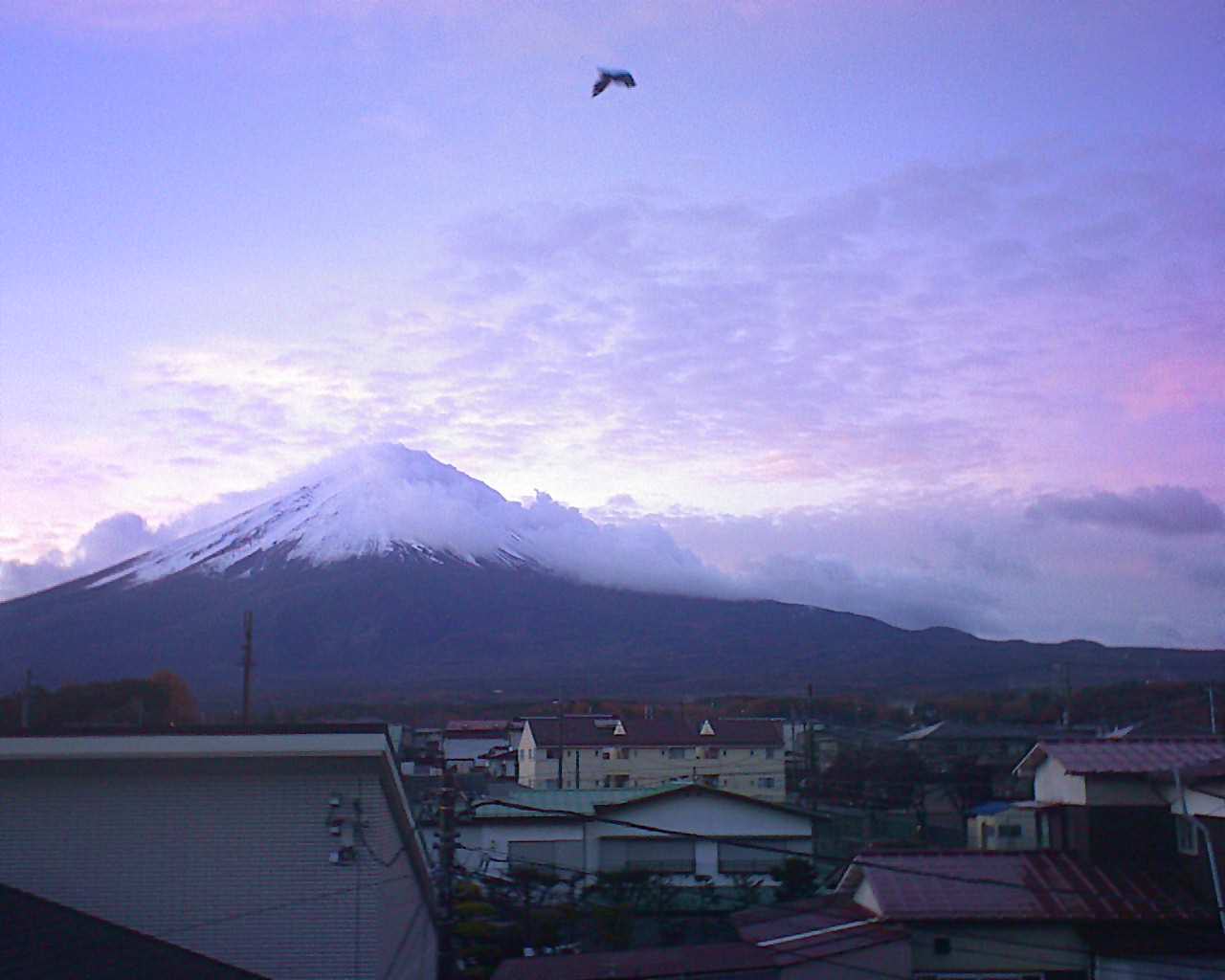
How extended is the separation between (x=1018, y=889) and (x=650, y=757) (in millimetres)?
27253

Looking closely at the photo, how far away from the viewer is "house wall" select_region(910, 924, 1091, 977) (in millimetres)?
13211

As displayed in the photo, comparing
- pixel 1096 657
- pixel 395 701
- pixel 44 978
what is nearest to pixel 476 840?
pixel 44 978

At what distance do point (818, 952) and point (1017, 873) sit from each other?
2783 mm

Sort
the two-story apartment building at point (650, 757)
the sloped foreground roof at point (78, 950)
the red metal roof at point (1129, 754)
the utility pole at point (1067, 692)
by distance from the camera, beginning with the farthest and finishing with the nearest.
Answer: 1. the two-story apartment building at point (650, 757)
2. the utility pole at point (1067, 692)
3. the red metal roof at point (1129, 754)
4. the sloped foreground roof at point (78, 950)

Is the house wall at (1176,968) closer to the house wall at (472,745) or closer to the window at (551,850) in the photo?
the window at (551,850)

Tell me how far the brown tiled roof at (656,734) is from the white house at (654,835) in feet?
38.1

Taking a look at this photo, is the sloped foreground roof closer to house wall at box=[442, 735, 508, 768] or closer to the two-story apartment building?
the two-story apartment building

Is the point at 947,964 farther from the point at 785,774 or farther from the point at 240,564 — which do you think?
the point at 240,564

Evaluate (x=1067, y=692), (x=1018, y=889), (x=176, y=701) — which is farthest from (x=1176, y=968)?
(x=176, y=701)

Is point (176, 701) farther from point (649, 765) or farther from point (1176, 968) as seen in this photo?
point (1176, 968)

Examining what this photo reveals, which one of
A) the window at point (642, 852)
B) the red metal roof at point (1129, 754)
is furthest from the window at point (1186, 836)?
the window at point (642, 852)

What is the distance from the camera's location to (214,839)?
31.8 ft

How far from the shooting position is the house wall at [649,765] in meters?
39.6

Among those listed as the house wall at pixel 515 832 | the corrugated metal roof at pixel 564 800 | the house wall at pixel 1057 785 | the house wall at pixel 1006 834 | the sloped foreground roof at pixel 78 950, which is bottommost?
the house wall at pixel 515 832
